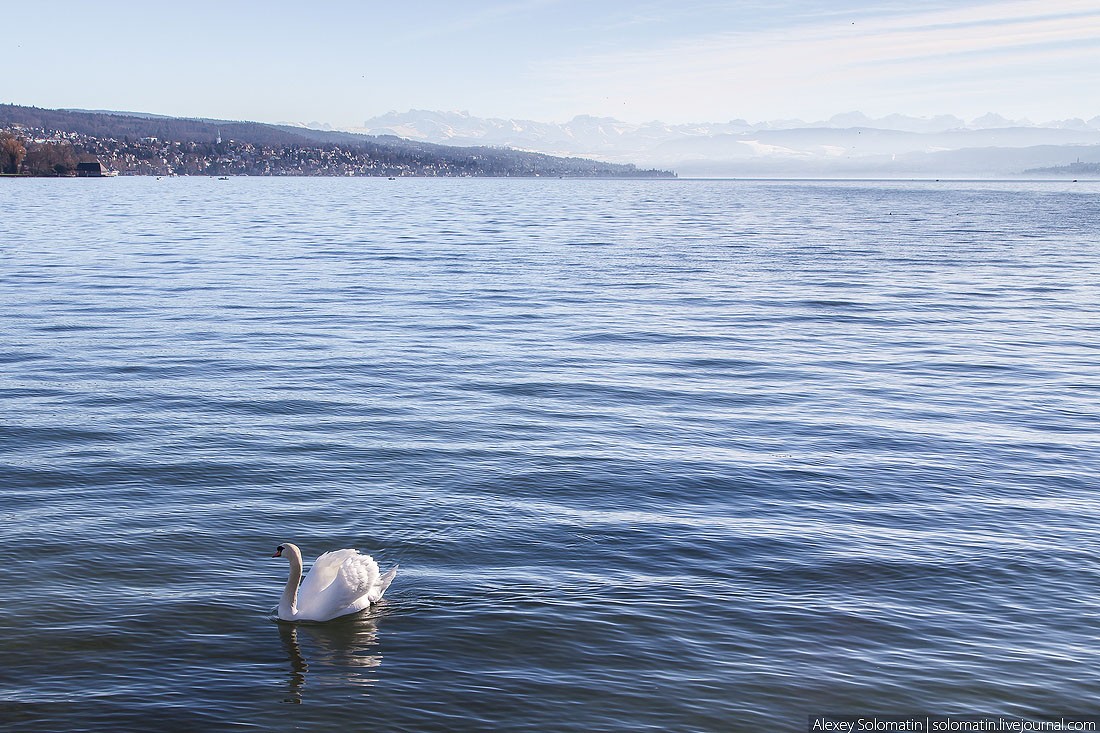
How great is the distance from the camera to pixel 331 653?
42.4 feet


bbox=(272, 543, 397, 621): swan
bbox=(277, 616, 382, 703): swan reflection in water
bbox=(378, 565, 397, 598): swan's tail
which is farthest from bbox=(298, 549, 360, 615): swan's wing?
bbox=(378, 565, 397, 598): swan's tail

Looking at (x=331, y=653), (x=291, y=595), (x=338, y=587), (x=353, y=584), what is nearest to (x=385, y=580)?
(x=353, y=584)

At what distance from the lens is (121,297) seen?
43062 millimetres

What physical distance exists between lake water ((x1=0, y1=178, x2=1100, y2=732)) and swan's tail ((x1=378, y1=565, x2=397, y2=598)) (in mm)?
310

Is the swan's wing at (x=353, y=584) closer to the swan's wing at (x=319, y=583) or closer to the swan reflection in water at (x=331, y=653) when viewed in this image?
the swan's wing at (x=319, y=583)

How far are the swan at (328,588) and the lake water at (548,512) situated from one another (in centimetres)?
22

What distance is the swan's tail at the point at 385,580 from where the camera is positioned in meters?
14.2

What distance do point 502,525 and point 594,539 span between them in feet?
4.99

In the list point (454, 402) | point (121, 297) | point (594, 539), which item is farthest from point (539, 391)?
point (121, 297)

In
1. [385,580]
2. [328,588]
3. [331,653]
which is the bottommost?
[331,653]

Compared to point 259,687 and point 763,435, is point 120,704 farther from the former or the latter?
point 763,435

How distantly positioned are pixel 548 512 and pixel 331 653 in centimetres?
557

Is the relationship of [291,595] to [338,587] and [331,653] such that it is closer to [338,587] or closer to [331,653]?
[338,587]

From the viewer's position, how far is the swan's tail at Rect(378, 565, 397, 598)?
14156 millimetres
